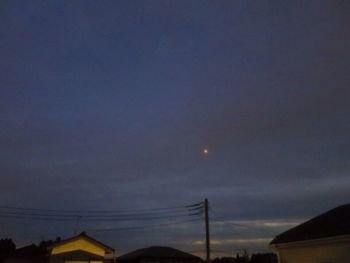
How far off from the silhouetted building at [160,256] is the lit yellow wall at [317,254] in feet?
65.3

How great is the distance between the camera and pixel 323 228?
21016 mm

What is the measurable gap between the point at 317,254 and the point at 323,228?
1.27m

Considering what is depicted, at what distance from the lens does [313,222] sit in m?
23.5

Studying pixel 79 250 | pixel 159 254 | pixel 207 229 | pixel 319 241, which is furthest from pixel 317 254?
pixel 79 250

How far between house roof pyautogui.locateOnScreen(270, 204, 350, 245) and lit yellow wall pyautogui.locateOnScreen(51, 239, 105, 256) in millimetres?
22900

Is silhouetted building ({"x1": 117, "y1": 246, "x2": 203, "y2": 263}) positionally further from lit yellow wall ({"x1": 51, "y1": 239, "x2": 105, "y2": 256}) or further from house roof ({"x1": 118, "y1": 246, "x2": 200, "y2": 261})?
lit yellow wall ({"x1": 51, "y1": 239, "x2": 105, "y2": 256})

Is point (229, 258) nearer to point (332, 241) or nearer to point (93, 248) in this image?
point (93, 248)

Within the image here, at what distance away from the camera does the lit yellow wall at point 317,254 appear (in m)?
19.1

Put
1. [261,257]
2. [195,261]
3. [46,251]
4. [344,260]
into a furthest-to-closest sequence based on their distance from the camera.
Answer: [261,257]
[195,261]
[46,251]
[344,260]

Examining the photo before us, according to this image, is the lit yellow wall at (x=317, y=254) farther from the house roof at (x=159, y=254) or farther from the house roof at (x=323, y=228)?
the house roof at (x=159, y=254)

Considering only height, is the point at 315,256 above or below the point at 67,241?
below

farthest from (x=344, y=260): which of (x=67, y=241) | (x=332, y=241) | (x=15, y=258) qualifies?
(x=15, y=258)

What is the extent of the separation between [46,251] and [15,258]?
2.91 metres

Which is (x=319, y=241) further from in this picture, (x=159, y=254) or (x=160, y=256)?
(x=159, y=254)
